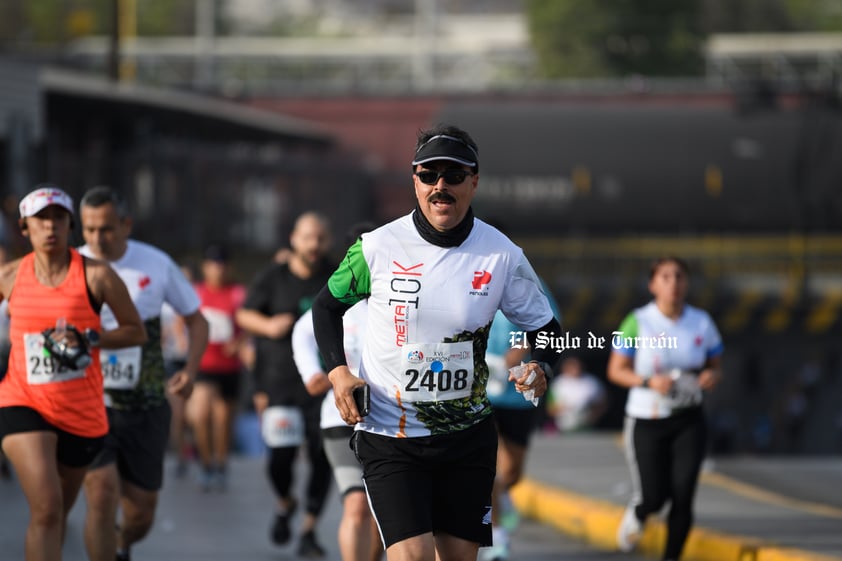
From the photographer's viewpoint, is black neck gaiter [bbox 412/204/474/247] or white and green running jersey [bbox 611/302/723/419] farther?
white and green running jersey [bbox 611/302/723/419]

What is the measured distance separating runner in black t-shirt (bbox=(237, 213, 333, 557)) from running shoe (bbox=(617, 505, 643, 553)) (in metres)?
1.86

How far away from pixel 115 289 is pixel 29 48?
30435mm

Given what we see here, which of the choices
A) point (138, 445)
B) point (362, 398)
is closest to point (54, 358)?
point (138, 445)

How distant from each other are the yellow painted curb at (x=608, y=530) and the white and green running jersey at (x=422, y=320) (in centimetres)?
371

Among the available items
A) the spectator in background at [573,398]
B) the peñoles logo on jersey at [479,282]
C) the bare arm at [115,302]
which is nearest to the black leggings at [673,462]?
the bare arm at [115,302]

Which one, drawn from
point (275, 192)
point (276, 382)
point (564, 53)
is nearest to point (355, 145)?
point (275, 192)

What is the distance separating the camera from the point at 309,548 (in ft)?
34.0

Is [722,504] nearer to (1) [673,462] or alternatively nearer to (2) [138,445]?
(1) [673,462]

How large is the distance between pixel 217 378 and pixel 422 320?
9108mm

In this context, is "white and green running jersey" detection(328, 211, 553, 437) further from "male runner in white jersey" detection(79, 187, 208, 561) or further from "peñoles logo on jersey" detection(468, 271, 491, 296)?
"male runner in white jersey" detection(79, 187, 208, 561)

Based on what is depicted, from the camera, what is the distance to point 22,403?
7.03 meters

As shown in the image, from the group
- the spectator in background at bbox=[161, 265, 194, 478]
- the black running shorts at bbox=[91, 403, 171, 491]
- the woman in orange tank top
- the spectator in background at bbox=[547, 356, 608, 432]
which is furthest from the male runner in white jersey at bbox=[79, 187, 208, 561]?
the spectator in background at bbox=[547, 356, 608, 432]

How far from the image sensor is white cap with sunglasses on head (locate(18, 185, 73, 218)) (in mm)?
7113

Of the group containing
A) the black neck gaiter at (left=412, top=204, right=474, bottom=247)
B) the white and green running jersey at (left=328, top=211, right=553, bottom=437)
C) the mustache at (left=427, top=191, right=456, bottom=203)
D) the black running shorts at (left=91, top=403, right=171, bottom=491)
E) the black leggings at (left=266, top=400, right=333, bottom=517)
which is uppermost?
the mustache at (left=427, top=191, right=456, bottom=203)
